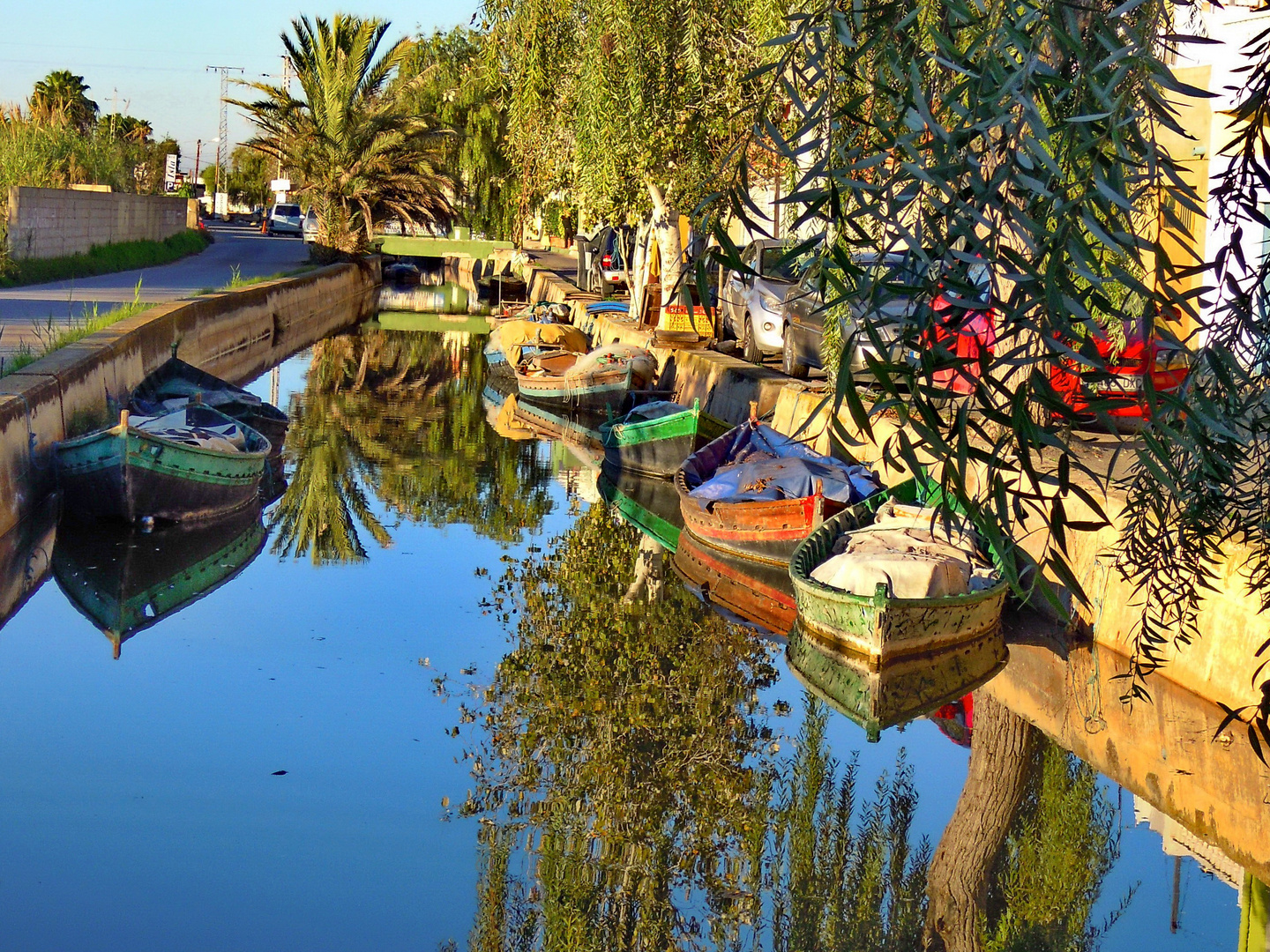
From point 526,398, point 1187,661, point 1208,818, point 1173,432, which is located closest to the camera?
point 1173,432

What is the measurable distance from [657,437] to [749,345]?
4.03 meters

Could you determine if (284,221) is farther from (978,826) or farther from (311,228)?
(978,826)

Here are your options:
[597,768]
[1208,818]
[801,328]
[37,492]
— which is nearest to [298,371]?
[801,328]

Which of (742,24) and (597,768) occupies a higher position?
(742,24)

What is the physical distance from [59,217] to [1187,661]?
2584 centimetres

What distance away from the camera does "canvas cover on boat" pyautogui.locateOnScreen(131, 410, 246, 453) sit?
13.7 m

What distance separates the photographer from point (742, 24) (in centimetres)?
1788

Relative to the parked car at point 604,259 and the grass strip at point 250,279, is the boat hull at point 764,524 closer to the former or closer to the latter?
the grass strip at point 250,279

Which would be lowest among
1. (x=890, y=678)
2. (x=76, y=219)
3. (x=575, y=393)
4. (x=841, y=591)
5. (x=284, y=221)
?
(x=890, y=678)

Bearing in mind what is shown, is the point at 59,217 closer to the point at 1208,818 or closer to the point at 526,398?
the point at 526,398

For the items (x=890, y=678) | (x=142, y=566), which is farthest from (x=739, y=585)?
(x=142, y=566)

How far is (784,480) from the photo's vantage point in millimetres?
13617

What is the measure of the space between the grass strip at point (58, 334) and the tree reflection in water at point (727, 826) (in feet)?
22.8

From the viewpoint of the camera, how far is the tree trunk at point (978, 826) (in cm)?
691
